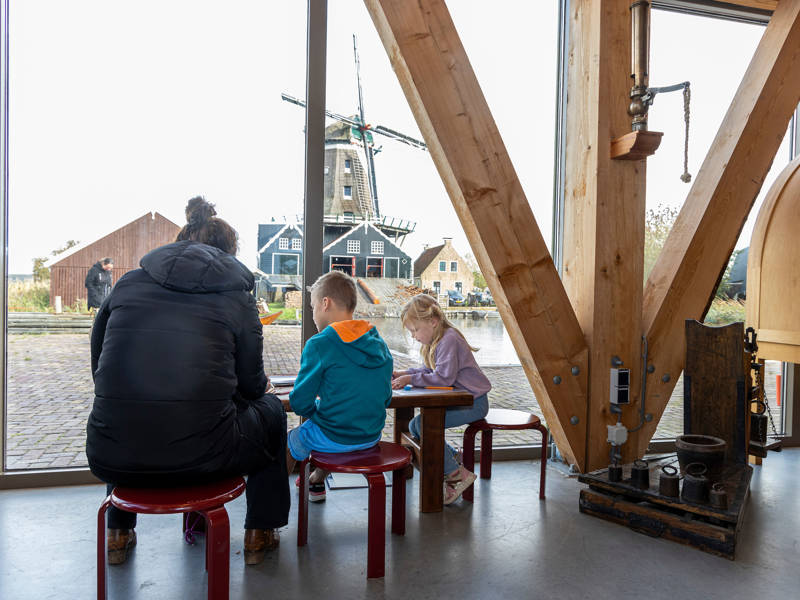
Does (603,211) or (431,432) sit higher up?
(603,211)

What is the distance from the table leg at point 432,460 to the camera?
9.53 feet

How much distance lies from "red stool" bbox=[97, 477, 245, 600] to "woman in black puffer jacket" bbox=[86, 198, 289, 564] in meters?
0.04

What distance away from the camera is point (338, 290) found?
8.42ft

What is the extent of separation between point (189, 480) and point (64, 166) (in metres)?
2.21

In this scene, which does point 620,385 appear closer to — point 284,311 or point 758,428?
point 758,428

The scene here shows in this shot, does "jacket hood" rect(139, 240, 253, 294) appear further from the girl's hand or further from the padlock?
the padlock

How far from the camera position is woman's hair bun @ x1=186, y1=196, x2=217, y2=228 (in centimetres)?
232

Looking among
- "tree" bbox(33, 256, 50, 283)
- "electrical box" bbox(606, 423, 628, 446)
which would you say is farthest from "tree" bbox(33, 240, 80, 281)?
"electrical box" bbox(606, 423, 628, 446)

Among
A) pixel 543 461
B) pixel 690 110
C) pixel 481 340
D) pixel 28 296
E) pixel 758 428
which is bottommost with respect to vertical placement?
pixel 543 461

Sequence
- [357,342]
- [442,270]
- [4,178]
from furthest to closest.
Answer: [442,270], [4,178], [357,342]

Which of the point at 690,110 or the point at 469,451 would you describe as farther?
the point at 690,110

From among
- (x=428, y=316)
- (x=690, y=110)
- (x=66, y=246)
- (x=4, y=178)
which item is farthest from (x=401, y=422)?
(x=690, y=110)

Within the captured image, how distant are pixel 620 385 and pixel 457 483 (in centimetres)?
110

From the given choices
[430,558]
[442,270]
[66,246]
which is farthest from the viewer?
[442,270]
